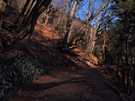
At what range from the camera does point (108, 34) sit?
54.8 feet

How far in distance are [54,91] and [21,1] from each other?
1674 inches

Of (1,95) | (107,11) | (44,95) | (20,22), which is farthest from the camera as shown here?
(107,11)

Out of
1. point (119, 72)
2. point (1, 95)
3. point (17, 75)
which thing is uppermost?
point (17, 75)

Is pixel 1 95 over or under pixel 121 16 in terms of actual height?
under

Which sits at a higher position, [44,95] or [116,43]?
[116,43]

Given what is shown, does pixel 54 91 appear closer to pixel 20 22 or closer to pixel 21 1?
pixel 20 22

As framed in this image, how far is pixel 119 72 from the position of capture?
1420 centimetres

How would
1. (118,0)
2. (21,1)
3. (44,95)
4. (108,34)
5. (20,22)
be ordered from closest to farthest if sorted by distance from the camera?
1. (44,95)
2. (20,22)
3. (118,0)
4. (108,34)
5. (21,1)

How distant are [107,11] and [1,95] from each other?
1885 centimetres

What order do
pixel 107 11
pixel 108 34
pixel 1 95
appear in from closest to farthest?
pixel 1 95
pixel 108 34
pixel 107 11

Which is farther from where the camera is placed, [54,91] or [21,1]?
[21,1]

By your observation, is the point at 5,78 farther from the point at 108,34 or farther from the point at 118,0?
the point at 108,34

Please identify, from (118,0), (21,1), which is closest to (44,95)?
(118,0)

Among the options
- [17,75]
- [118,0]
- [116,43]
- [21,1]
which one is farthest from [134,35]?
[21,1]
